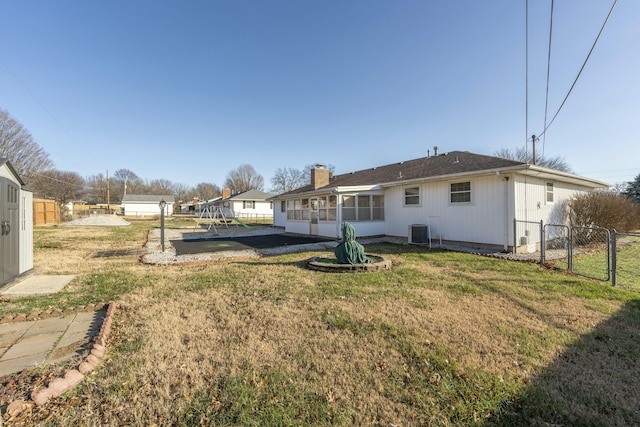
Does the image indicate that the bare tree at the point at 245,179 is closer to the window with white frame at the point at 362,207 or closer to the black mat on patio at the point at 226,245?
the black mat on patio at the point at 226,245

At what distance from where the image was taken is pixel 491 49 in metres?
10.2

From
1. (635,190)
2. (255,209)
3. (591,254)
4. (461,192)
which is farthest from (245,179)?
(635,190)

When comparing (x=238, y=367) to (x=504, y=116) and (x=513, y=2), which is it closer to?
(x=513, y=2)

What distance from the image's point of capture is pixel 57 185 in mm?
40438

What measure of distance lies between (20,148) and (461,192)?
4065 centimetres

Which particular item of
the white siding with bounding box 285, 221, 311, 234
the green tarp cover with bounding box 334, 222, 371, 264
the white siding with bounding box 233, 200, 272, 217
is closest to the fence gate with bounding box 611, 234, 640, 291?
the green tarp cover with bounding box 334, 222, 371, 264

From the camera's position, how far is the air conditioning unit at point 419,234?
37.0ft

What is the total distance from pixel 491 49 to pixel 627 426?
39.5 ft

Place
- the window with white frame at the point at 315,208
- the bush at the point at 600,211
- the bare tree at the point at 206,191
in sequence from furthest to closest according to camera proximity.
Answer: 1. the bare tree at the point at 206,191
2. the window with white frame at the point at 315,208
3. the bush at the point at 600,211

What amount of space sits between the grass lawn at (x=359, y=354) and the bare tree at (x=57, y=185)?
38.4m

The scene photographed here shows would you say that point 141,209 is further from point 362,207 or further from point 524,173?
point 524,173

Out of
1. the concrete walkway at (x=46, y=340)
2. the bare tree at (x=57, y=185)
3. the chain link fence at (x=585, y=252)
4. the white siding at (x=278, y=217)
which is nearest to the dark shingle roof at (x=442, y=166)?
the chain link fence at (x=585, y=252)

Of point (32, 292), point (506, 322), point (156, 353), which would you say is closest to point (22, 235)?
point (32, 292)


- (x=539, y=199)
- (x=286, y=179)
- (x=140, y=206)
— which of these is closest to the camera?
(x=539, y=199)
